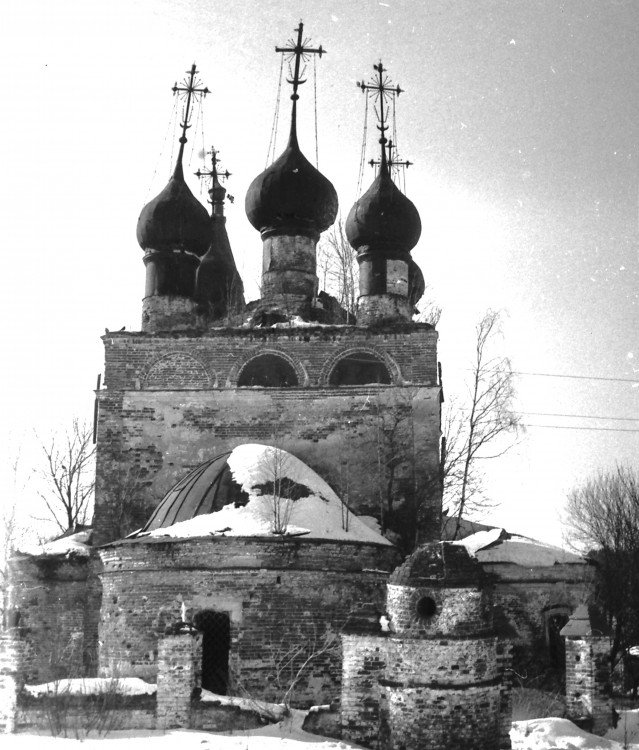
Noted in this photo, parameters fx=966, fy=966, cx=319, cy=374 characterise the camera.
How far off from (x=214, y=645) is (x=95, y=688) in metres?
2.12

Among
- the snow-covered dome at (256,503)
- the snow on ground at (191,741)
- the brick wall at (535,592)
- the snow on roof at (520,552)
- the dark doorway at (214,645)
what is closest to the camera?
the snow on ground at (191,741)

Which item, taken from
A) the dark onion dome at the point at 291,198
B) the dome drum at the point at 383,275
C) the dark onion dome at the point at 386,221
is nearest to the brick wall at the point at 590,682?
the dome drum at the point at 383,275

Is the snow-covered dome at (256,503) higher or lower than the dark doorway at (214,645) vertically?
higher

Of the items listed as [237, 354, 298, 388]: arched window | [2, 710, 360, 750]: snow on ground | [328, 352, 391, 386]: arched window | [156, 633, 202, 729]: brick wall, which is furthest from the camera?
[237, 354, 298, 388]: arched window

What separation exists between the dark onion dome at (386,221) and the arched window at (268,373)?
2.69 m

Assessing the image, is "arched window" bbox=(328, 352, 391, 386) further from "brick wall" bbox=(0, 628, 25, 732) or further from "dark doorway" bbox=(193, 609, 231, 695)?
"brick wall" bbox=(0, 628, 25, 732)

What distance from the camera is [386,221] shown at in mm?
15969

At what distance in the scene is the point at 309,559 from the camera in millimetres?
11242

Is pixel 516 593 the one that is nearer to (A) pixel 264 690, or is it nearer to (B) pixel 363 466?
(B) pixel 363 466

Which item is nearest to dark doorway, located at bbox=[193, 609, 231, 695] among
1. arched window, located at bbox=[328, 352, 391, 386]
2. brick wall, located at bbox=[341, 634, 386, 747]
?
brick wall, located at bbox=[341, 634, 386, 747]

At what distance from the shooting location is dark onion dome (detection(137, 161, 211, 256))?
51.8 feet

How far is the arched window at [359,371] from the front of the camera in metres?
14.6

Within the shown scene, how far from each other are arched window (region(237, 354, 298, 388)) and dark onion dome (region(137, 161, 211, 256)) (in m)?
2.50

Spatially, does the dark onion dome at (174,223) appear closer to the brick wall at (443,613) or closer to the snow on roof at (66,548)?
the snow on roof at (66,548)
